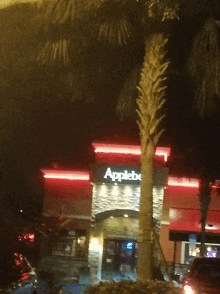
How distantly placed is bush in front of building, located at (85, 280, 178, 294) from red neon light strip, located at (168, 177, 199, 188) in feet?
51.7

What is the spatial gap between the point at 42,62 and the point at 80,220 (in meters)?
14.3

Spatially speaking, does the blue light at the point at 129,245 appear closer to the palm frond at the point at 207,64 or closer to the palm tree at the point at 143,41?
the palm frond at the point at 207,64

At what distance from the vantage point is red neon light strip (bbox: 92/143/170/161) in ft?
80.2

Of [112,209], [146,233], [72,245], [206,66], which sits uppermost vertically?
[206,66]

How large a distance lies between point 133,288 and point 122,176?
52.0ft

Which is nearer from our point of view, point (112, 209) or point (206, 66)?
point (206, 66)

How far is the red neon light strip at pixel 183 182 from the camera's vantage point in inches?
971

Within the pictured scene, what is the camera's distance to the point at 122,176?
24.6 m

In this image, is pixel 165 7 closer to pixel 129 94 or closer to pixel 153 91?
pixel 153 91

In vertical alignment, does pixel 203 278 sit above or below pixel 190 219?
below

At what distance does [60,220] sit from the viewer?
2516 centimetres

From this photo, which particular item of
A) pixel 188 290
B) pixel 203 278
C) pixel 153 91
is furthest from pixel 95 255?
pixel 153 91

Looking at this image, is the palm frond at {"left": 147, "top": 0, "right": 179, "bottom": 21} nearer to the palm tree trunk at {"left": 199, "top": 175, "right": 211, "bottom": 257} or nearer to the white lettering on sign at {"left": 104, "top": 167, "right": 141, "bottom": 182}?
the palm tree trunk at {"left": 199, "top": 175, "right": 211, "bottom": 257}

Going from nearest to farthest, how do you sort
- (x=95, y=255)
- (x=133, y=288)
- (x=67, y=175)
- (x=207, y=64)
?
(x=133, y=288), (x=207, y=64), (x=95, y=255), (x=67, y=175)
